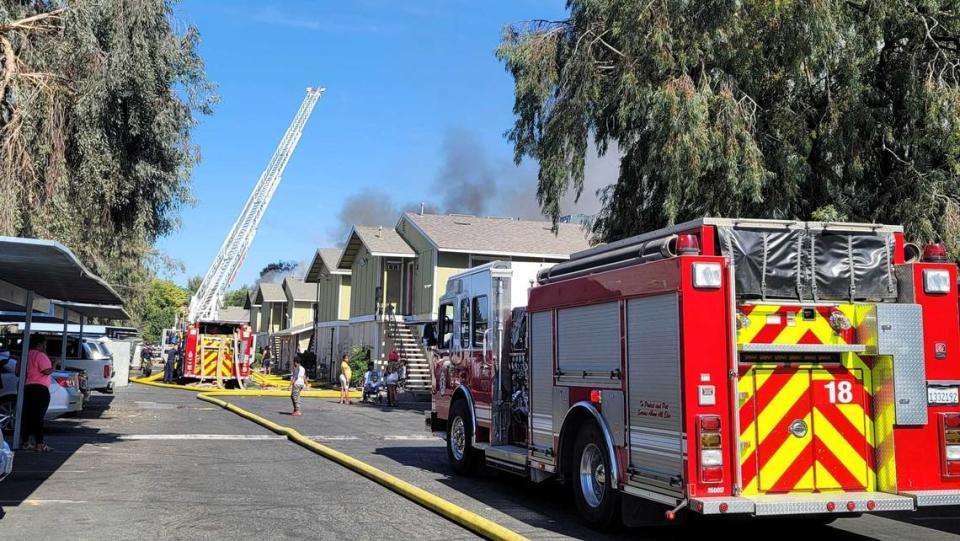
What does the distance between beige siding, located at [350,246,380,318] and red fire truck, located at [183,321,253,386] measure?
6.54 meters

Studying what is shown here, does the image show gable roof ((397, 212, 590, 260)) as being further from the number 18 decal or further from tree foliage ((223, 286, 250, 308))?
tree foliage ((223, 286, 250, 308))

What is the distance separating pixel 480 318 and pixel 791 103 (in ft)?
31.0

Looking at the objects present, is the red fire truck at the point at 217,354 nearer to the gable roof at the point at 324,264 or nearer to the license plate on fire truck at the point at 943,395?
the gable roof at the point at 324,264

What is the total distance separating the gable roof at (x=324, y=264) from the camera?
4744 centimetres

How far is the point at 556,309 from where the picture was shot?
9.16m

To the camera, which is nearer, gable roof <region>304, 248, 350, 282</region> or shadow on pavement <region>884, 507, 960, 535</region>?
shadow on pavement <region>884, 507, 960, 535</region>

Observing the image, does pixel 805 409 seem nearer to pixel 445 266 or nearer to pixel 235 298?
pixel 445 266

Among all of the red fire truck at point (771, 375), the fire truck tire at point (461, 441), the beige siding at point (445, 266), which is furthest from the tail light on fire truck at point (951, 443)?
the beige siding at point (445, 266)

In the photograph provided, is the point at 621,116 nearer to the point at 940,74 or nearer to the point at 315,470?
the point at 940,74

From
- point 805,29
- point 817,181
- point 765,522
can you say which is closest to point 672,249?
point 765,522

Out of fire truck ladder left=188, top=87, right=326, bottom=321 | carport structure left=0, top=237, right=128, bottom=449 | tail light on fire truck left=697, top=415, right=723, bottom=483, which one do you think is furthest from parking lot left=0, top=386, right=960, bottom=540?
fire truck ladder left=188, top=87, right=326, bottom=321

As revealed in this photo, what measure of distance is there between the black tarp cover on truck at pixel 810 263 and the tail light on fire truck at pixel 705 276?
0.37 meters

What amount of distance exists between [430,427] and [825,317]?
723 cm

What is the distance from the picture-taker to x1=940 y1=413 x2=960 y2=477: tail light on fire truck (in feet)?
23.7
